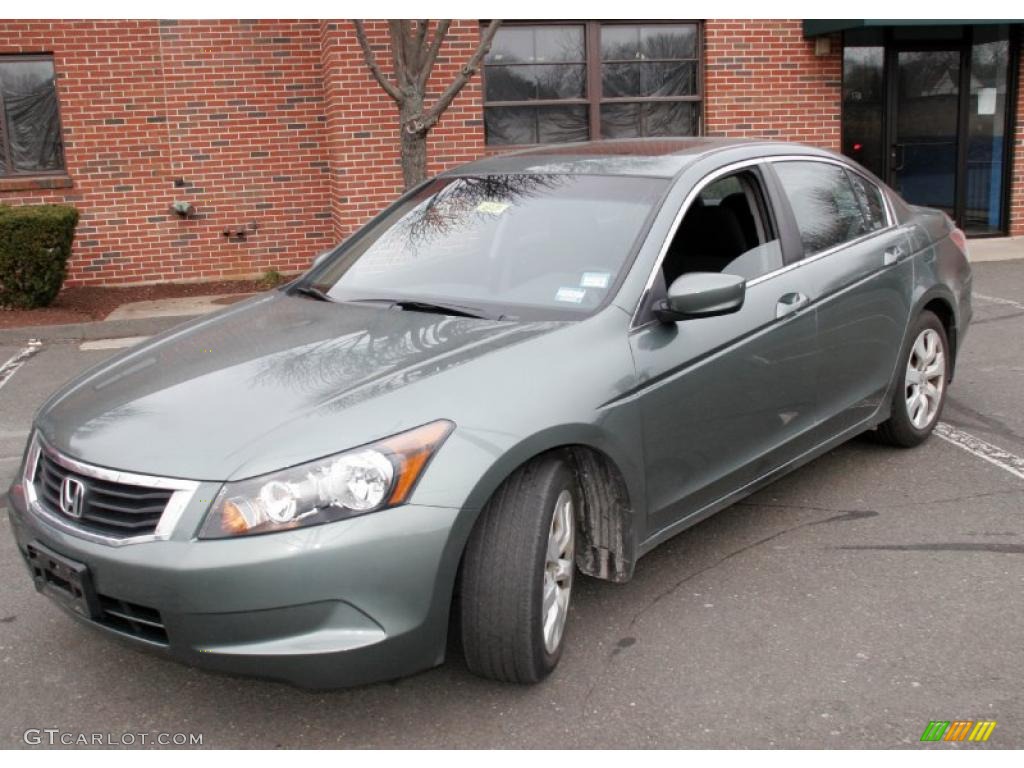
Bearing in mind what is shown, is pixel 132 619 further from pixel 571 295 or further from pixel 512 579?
pixel 571 295

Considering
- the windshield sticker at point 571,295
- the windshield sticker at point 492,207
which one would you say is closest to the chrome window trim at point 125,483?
the windshield sticker at point 571,295

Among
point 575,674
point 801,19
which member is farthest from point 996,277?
point 575,674

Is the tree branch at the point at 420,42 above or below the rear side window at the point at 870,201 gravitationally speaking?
above

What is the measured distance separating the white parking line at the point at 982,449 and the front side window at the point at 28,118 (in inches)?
364

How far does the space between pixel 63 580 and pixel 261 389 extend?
29.6 inches

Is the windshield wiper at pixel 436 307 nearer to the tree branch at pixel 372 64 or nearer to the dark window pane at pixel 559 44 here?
the tree branch at pixel 372 64

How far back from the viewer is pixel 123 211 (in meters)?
11.4

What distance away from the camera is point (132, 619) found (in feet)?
9.47

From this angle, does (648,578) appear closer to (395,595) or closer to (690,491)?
(690,491)

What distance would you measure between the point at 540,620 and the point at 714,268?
179cm

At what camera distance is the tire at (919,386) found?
516 centimetres

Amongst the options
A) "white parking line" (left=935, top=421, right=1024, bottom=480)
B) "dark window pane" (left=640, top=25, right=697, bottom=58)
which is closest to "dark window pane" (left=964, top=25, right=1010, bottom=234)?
"dark window pane" (left=640, top=25, right=697, bottom=58)

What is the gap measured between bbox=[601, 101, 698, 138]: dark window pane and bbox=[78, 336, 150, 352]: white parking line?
214 inches

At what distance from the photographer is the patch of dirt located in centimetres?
961
